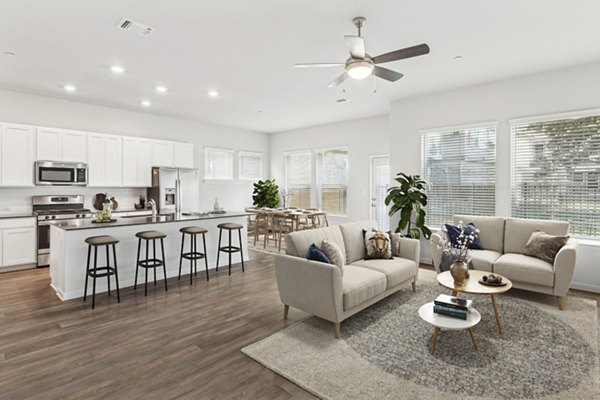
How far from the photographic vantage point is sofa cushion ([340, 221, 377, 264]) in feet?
13.7

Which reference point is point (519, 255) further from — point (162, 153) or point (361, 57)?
point (162, 153)

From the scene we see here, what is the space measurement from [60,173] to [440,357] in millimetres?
6731

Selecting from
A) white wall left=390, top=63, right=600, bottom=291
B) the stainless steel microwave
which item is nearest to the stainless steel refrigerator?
the stainless steel microwave

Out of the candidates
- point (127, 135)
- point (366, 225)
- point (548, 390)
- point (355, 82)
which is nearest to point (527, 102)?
point (355, 82)

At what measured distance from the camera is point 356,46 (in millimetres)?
3111

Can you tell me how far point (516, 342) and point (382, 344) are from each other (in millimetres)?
1244

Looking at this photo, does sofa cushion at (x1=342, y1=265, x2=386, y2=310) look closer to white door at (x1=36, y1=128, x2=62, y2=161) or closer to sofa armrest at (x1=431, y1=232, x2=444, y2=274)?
sofa armrest at (x1=431, y1=232, x2=444, y2=274)

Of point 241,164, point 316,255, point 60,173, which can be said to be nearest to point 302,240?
point 316,255

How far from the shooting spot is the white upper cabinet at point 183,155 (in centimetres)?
763

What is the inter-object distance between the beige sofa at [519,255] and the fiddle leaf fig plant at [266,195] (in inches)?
198

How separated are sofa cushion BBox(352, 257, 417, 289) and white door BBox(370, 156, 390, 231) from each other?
369 centimetres

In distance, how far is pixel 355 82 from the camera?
539cm

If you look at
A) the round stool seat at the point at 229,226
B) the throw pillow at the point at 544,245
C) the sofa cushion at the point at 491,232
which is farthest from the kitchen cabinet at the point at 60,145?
the throw pillow at the point at 544,245

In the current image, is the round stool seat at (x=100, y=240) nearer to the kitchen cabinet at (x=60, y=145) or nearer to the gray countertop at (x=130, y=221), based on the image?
the gray countertop at (x=130, y=221)
